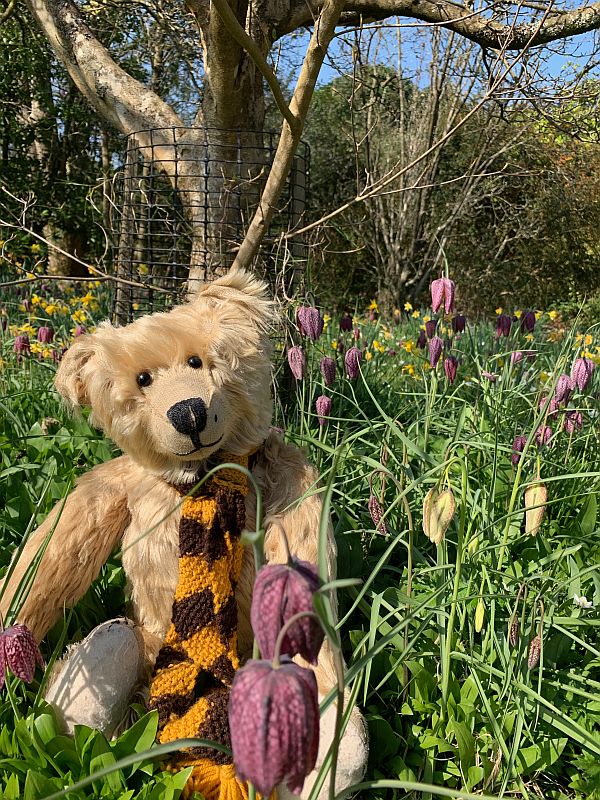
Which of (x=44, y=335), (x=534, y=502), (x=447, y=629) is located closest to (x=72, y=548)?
(x=447, y=629)

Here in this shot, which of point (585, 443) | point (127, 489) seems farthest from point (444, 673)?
point (585, 443)

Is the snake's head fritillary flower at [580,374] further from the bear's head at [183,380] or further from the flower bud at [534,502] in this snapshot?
the bear's head at [183,380]

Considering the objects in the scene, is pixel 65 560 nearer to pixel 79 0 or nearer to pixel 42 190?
pixel 79 0

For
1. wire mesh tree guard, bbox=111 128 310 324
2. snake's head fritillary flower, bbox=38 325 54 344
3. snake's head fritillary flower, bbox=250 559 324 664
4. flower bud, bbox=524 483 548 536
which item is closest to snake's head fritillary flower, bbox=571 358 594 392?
flower bud, bbox=524 483 548 536

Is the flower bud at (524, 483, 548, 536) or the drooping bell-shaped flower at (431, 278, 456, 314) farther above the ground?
the drooping bell-shaped flower at (431, 278, 456, 314)

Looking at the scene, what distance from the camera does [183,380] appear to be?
1.28 metres

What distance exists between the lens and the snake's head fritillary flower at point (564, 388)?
1.57 m

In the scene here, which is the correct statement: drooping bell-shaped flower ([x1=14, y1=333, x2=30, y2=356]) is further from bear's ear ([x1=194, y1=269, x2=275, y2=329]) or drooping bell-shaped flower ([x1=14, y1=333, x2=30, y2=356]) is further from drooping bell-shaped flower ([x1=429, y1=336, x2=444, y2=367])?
drooping bell-shaped flower ([x1=429, y1=336, x2=444, y2=367])

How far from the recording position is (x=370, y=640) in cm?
125

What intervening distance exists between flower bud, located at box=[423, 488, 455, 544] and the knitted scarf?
42cm

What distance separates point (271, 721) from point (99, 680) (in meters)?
0.82

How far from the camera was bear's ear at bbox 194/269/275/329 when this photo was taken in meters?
1.45

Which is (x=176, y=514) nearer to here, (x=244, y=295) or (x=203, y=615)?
(x=203, y=615)

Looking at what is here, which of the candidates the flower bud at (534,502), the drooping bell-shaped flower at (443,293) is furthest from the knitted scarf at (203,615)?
the drooping bell-shaped flower at (443,293)
